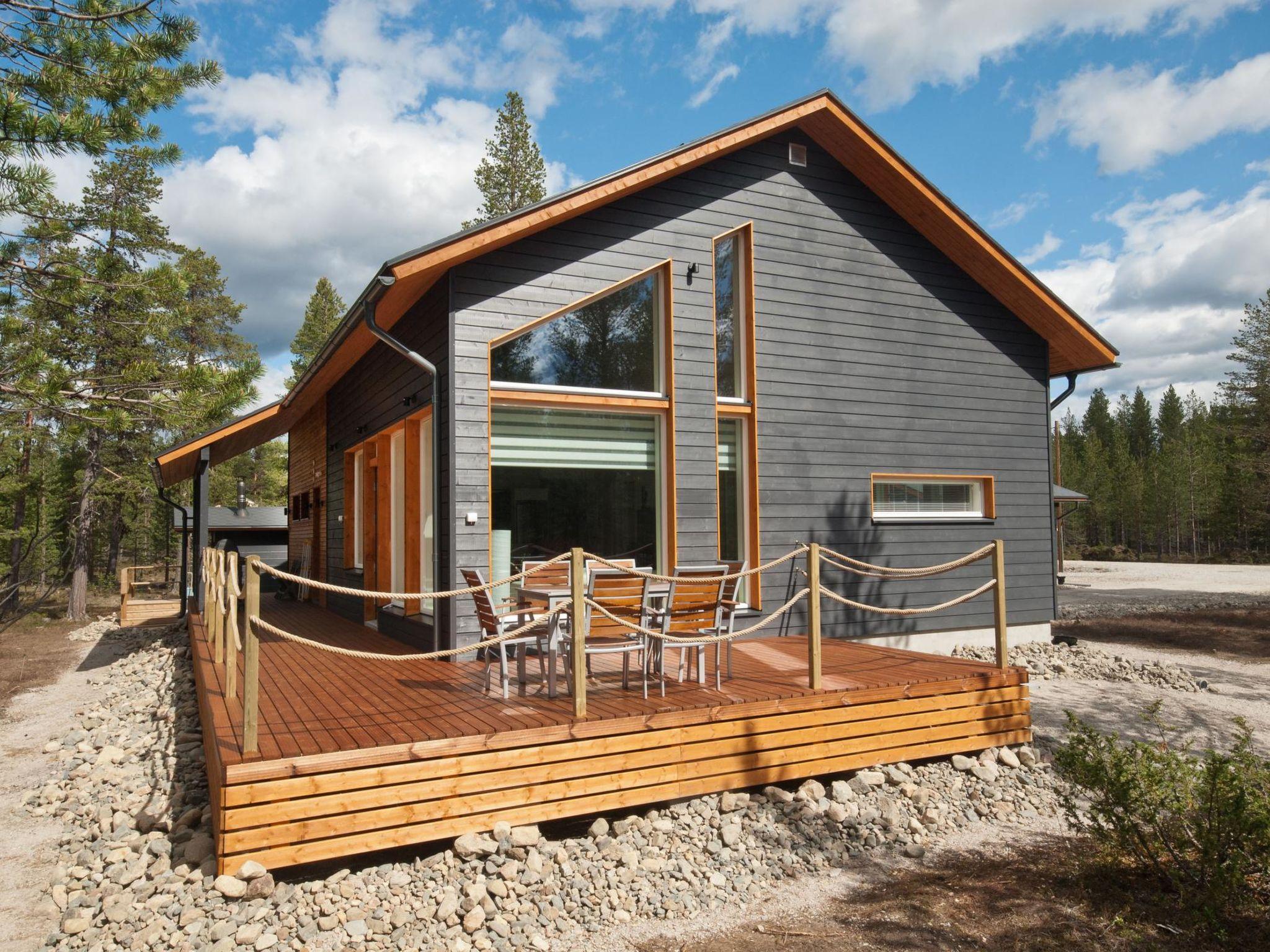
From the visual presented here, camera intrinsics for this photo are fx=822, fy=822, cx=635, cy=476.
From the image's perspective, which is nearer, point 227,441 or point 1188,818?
point 1188,818

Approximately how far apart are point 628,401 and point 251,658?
4485mm

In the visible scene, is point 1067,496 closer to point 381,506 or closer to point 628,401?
point 628,401

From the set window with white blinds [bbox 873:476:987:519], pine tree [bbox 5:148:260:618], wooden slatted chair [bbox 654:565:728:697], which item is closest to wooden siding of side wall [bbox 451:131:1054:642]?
window with white blinds [bbox 873:476:987:519]

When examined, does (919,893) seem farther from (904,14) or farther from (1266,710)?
(904,14)

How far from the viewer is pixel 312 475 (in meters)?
14.7

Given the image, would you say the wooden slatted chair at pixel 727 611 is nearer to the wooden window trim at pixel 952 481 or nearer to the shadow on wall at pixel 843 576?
the shadow on wall at pixel 843 576

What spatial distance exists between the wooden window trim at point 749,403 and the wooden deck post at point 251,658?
4798 millimetres

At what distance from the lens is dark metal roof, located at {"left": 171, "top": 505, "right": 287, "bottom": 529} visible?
19891 mm

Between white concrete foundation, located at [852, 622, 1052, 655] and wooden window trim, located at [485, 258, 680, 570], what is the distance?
104 inches

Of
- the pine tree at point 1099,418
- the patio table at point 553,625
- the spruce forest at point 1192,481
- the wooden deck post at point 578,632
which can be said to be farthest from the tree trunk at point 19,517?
the pine tree at point 1099,418

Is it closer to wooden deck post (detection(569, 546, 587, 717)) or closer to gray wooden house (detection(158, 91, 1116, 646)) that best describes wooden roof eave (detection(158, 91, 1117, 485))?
gray wooden house (detection(158, 91, 1116, 646))

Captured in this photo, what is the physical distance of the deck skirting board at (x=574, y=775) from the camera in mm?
3789

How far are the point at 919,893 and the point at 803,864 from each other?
24.8 inches

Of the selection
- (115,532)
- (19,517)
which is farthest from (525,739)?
(19,517)
